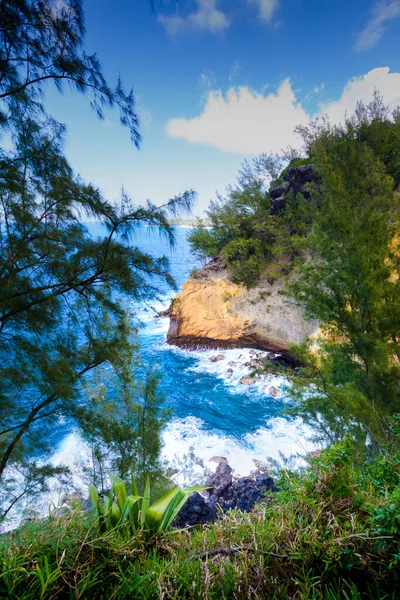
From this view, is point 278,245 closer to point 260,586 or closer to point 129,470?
Result: point 129,470

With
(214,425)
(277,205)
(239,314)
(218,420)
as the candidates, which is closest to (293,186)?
(277,205)

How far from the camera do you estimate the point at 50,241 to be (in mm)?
3035

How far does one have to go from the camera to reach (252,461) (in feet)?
24.2

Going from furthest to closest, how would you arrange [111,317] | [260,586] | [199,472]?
1. [199,472]
2. [111,317]
3. [260,586]

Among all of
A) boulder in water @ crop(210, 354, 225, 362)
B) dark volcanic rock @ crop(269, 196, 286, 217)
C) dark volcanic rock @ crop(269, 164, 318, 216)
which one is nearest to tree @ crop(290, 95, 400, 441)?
boulder in water @ crop(210, 354, 225, 362)

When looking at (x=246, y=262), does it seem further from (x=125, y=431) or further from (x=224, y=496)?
(x=125, y=431)

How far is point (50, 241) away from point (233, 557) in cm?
336

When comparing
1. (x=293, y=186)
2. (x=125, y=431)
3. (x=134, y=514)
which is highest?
(x=293, y=186)

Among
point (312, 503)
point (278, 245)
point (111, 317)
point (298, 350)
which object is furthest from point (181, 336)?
point (312, 503)

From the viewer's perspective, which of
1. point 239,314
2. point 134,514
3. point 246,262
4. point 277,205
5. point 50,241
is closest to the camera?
point 134,514

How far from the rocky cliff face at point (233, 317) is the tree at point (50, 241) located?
34.9 ft

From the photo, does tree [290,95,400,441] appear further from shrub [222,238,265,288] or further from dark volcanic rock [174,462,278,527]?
shrub [222,238,265,288]

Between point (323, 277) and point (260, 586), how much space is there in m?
4.45

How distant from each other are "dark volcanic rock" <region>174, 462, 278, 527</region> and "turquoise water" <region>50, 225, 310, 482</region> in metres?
0.75
